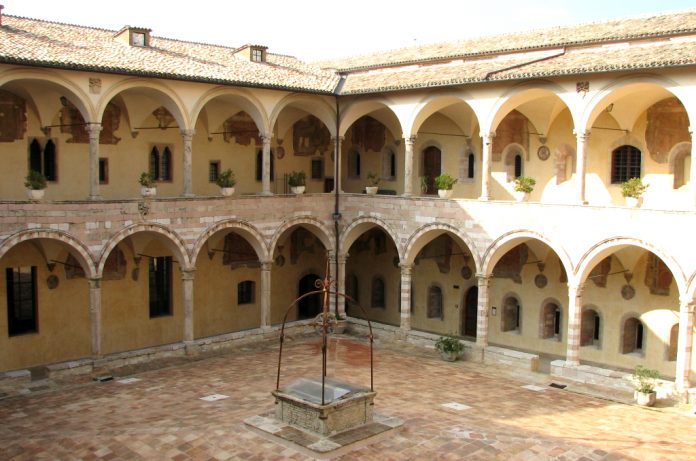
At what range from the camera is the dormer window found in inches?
867

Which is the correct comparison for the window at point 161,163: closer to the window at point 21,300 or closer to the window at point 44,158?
the window at point 44,158

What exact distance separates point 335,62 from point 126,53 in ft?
33.4

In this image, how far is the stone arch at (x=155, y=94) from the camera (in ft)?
64.3

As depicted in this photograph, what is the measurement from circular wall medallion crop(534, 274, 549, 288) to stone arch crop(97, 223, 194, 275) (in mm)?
10660

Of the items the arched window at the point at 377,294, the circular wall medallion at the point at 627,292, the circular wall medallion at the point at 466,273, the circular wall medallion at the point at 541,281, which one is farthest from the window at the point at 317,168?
the circular wall medallion at the point at 627,292

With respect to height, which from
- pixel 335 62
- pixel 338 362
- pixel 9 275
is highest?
pixel 335 62

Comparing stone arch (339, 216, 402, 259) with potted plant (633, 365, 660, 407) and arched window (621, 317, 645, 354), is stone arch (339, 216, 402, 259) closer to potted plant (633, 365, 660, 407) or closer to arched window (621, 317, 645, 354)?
arched window (621, 317, 645, 354)

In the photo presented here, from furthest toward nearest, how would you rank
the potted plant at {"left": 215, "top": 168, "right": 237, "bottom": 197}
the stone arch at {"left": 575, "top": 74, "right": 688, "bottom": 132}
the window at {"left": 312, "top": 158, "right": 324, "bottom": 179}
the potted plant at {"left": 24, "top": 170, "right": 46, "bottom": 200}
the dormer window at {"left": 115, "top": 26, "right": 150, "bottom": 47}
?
1. the window at {"left": 312, "top": 158, "right": 324, "bottom": 179}
2. the potted plant at {"left": 215, "top": 168, "right": 237, "bottom": 197}
3. the dormer window at {"left": 115, "top": 26, "right": 150, "bottom": 47}
4. the potted plant at {"left": 24, "top": 170, "right": 46, "bottom": 200}
5. the stone arch at {"left": 575, "top": 74, "right": 688, "bottom": 132}

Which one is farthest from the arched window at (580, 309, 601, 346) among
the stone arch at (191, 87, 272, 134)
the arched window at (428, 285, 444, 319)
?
the stone arch at (191, 87, 272, 134)

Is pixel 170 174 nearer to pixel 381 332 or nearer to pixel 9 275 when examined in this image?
pixel 9 275

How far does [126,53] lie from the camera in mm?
20953

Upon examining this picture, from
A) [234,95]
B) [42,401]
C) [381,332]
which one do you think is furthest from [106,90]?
[381,332]

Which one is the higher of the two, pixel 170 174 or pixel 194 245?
pixel 170 174

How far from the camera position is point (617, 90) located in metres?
19.0
